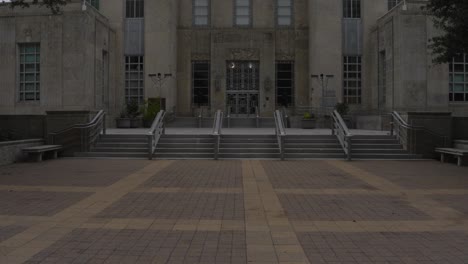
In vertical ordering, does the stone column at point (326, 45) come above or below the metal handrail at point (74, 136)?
above

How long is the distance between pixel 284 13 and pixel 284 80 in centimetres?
555

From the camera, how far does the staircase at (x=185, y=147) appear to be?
17281mm

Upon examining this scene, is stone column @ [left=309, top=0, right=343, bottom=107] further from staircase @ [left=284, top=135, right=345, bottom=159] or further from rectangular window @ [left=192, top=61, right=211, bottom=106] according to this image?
staircase @ [left=284, top=135, right=345, bottom=159]

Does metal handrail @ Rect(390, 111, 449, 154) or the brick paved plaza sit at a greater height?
metal handrail @ Rect(390, 111, 449, 154)

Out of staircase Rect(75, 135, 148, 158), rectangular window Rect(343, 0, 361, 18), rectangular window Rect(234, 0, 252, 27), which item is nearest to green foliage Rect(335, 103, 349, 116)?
rectangular window Rect(343, 0, 361, 18)

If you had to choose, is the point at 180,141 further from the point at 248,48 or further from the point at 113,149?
the point at 248,48

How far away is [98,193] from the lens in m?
9.51

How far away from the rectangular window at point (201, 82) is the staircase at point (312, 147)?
2017 centimetres

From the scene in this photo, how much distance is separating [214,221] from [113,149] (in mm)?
11729

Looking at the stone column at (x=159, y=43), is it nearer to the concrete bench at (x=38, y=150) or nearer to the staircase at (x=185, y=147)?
the staircase at (x=185, y=147)

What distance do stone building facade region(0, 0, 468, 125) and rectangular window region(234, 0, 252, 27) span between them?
0.08 m

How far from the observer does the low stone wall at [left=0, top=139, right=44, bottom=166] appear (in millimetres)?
14938

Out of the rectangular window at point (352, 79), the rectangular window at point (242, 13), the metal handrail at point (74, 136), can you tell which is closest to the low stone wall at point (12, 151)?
the metal handrail at point (74, 136)

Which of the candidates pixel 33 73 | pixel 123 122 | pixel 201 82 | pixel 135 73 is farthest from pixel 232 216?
pixel 201 82
